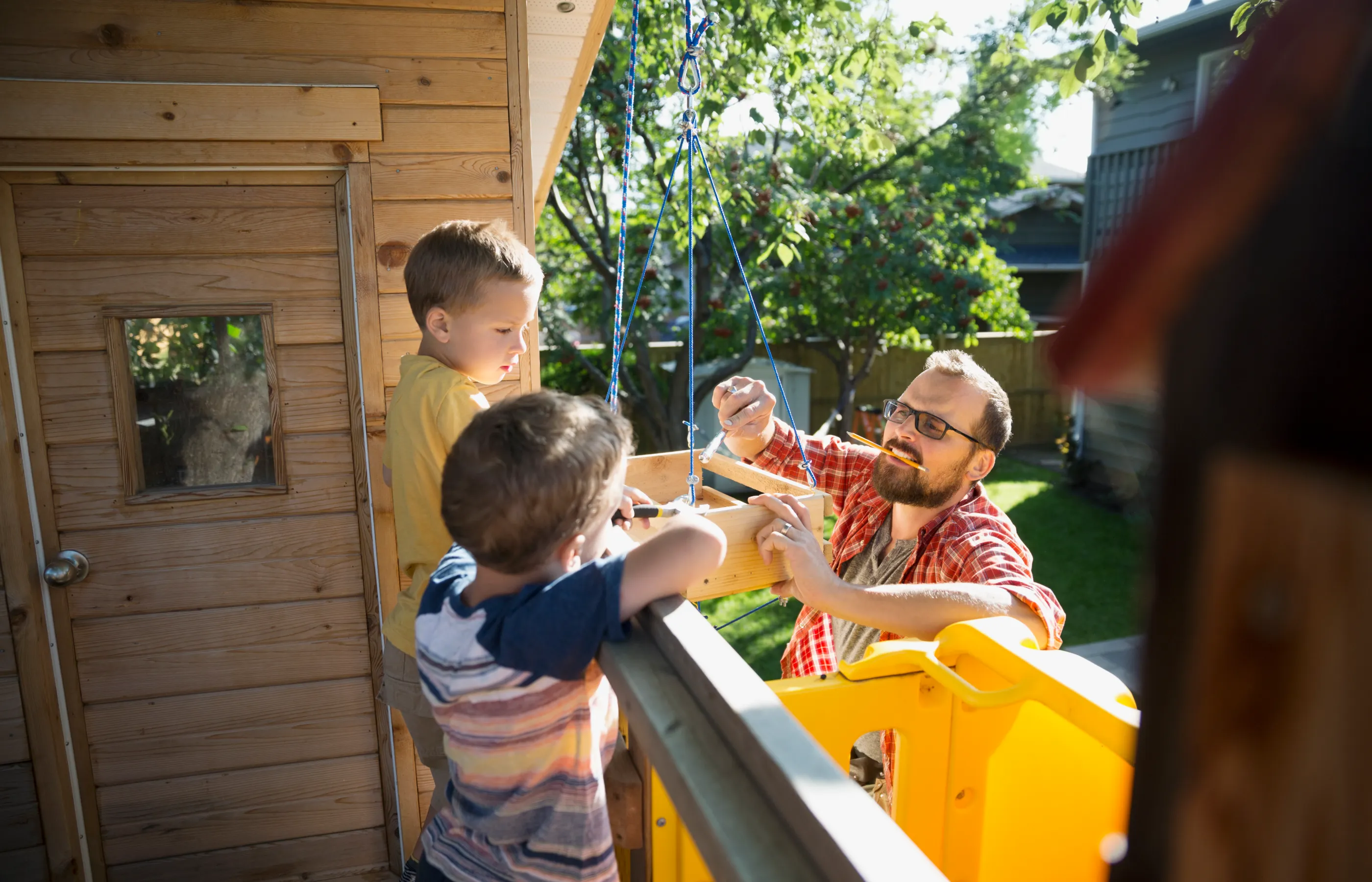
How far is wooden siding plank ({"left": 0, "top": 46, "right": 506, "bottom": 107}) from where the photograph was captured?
82.3 inches

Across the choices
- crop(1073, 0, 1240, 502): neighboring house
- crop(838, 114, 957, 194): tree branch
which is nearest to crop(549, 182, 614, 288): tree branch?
crop(838, 114, 957, 194): tree branch

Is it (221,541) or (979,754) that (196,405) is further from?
(979,754)

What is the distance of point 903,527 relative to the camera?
234 cm

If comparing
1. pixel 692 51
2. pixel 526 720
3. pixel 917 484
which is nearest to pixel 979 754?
pixel 917 484

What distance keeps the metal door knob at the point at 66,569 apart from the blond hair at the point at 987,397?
7.41 feet

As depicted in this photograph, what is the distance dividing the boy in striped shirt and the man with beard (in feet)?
2.20

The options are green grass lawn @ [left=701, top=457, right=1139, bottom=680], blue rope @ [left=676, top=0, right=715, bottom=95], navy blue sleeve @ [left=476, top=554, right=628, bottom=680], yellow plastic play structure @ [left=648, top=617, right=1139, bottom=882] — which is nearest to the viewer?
navy blue sleeve @ [left=476, top=554, right=628, bottom=680]

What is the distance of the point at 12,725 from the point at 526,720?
2.00m

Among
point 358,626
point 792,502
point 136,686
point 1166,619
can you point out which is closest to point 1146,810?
point 1166,619

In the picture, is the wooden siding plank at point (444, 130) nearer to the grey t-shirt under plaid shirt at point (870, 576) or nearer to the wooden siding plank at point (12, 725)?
the grey t-shirt under plaid shirt at point (870, 576)

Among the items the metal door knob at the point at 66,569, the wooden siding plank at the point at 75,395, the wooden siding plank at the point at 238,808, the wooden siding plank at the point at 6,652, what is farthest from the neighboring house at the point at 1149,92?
the wooden siding plank at the point at 6,652

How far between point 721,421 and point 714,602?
3.67m

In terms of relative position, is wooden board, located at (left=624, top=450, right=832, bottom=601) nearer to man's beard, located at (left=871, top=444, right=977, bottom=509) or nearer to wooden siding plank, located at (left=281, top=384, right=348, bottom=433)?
man's beard, located at (left=871, top=444, right=977, bottom=509)

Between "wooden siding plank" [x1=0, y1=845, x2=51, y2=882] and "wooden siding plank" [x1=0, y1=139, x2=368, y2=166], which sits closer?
"wooden siding plank" [x1=0, y1=139, x2=368, y2=166]
